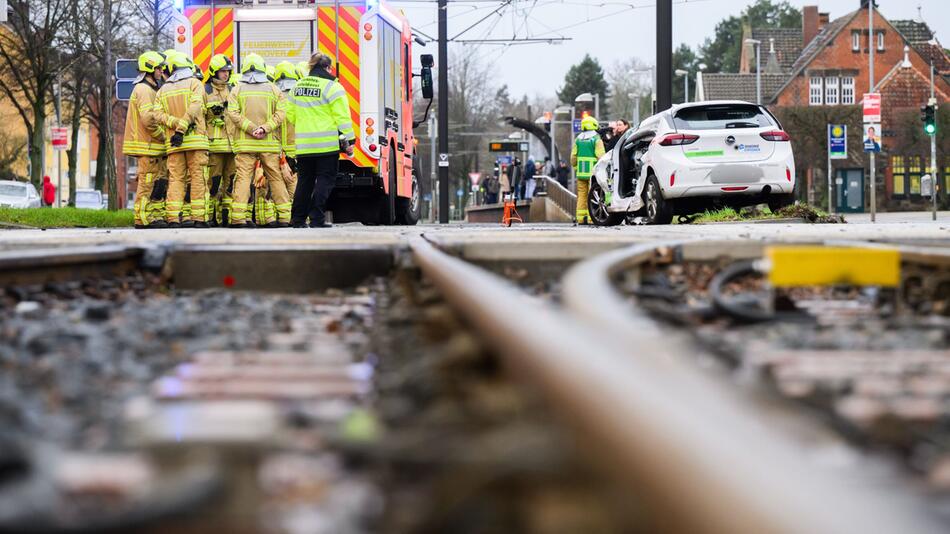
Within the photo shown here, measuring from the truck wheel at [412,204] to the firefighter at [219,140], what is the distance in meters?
3.91

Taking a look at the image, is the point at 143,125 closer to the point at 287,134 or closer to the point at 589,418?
the point at 287,134

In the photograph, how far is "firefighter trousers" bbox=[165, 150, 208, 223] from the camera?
17.7 meters

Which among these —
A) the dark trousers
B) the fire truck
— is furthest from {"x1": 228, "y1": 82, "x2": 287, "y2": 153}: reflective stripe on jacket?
the fire truck

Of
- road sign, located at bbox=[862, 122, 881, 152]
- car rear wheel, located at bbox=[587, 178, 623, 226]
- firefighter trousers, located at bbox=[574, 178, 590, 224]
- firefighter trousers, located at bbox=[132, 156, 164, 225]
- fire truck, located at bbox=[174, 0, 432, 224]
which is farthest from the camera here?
road sign, located at bbox=[862, 122, 881, 152]

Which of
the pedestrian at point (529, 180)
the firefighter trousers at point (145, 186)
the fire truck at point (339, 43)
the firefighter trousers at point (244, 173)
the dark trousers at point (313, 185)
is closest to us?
the dark trousers at point (313, 185)

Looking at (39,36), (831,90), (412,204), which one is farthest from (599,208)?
(831,90)

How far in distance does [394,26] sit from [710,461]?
753 inches

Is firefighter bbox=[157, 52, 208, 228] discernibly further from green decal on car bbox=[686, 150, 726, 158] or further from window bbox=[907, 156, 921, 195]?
window bbox=[907, 156, 921, 195]

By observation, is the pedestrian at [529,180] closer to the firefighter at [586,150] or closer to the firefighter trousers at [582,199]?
the firefighter trousers at [582,199]

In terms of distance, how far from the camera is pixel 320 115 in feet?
51.7

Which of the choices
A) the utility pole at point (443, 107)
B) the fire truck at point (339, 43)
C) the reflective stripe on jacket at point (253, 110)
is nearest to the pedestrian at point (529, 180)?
the utility pole at point (443, 107)

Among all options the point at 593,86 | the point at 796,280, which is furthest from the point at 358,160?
the point at 593,86

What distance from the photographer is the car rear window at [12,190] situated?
169 feet

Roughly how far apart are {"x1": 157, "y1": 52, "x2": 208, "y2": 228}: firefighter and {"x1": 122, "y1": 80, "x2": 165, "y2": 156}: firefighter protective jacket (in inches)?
6.6
